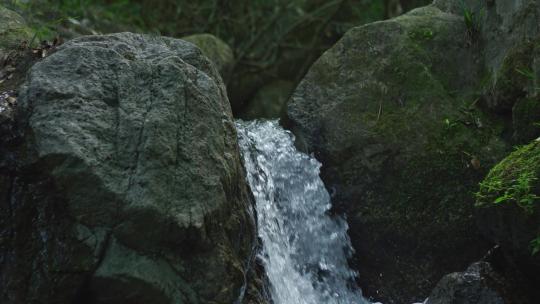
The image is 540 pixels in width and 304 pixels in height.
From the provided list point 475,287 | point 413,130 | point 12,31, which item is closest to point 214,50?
point 413,130

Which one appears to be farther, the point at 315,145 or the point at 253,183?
the point at 315,145

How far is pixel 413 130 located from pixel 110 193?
2.49 meters

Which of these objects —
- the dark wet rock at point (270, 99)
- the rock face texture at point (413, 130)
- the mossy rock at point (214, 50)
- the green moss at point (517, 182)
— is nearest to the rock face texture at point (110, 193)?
the green moss at point (517, 182)

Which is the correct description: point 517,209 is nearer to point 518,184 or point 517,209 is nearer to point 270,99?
point 518,184

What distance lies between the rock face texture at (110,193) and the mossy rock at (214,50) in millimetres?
4305

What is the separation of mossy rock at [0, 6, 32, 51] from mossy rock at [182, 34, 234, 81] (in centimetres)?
328

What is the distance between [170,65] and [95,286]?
123 cm

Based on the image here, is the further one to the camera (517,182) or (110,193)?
(517,182)

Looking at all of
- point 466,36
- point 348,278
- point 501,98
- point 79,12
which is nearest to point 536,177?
point 501,98

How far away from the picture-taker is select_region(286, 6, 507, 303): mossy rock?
4617 mm

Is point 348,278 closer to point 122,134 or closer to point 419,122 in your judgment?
point 419,122

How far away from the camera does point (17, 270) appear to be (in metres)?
3.12

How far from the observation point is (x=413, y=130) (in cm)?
482

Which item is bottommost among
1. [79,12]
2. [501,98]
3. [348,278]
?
[348,278]
